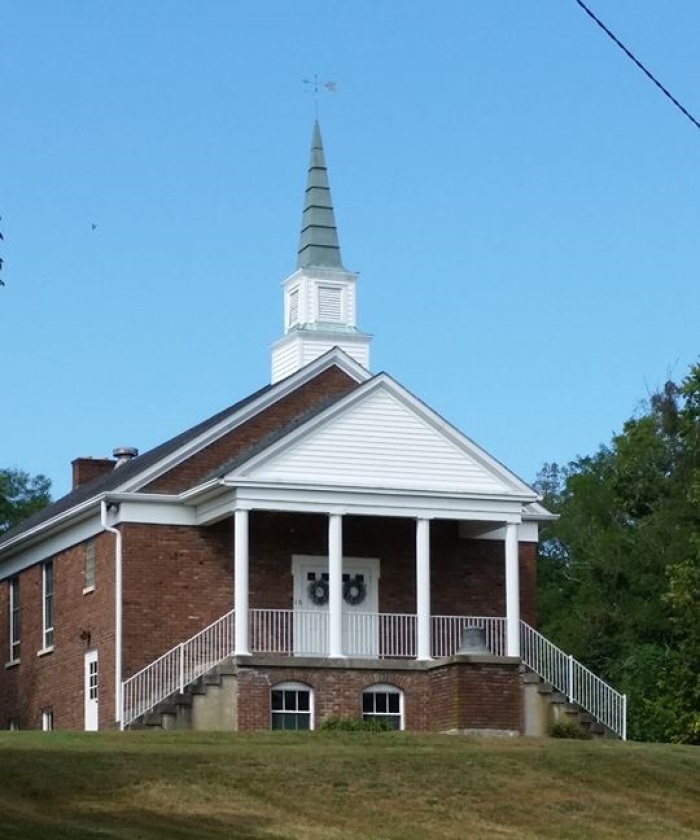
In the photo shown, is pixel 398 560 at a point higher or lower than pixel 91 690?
higher

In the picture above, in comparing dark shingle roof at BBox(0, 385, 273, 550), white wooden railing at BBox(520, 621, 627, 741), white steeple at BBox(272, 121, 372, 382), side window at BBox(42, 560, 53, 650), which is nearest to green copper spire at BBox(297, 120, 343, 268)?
white steeple at BBox(272, 121, 372, 382)

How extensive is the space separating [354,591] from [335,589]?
2753 mm

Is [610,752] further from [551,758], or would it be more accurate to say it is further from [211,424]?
[211,424]

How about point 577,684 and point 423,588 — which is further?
point 577,684

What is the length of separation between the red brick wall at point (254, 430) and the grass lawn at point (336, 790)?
10866 millimetres

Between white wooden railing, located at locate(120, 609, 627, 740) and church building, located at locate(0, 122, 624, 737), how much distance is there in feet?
0.13

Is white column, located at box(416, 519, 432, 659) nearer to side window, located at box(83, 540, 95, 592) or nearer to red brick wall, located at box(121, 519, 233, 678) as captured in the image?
red brick wall, located at box(121, 519, 233, 678)

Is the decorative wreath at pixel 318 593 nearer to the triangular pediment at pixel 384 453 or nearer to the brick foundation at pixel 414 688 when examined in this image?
the brick foundation at pixel 414 688

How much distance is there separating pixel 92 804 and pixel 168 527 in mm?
16375

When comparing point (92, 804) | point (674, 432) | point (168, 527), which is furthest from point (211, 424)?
point (674, 432)

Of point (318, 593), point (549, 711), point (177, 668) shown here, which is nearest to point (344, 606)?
point (318, 593)

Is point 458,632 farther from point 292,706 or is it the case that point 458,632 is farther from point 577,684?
point 292,706

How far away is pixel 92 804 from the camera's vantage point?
83.8ft

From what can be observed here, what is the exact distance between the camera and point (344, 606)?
4247 centimetres
